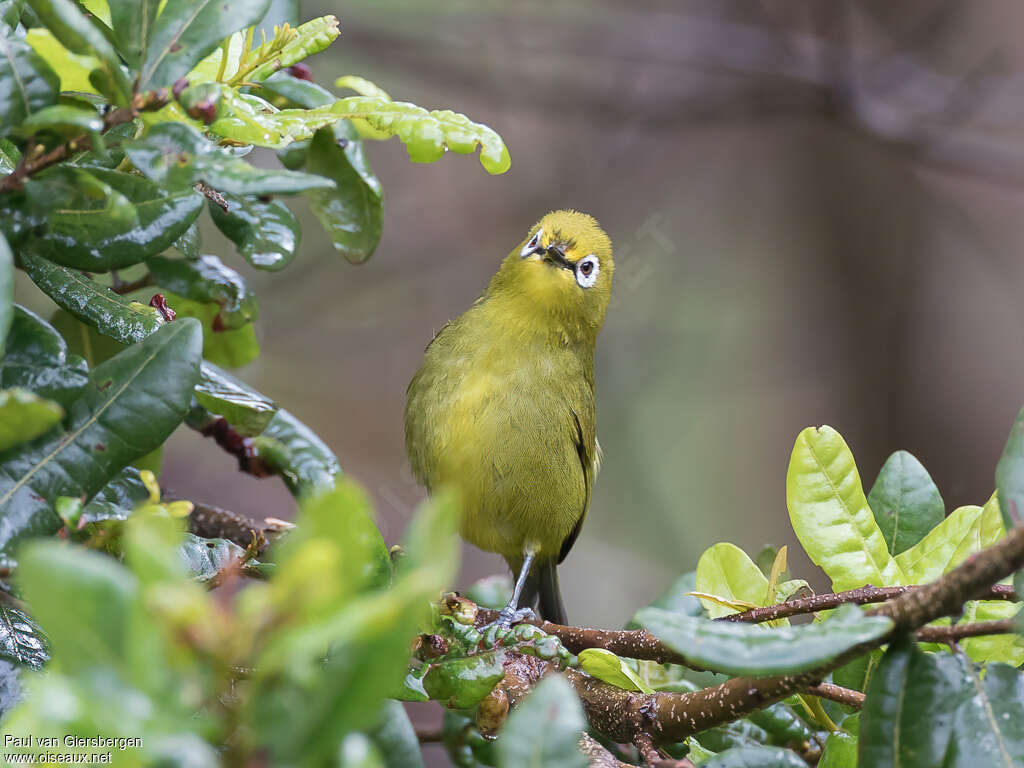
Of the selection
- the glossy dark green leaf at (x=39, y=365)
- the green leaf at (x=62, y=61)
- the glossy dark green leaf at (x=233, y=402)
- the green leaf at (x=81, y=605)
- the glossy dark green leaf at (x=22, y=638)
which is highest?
the green leaf at (x=62, y=61)

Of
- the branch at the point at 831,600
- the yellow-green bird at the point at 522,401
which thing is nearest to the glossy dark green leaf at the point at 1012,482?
the branch at the point at 831,600

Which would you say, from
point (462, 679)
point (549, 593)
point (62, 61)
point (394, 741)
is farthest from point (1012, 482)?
point (549, 593)

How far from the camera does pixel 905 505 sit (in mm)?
1732

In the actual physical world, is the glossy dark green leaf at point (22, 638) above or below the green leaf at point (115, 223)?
below

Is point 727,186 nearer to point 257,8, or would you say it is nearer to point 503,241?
point 503,241

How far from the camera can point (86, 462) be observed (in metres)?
1.17

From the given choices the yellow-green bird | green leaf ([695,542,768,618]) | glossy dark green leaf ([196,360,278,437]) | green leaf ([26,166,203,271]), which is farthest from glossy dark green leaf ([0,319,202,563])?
the yellow-green bird

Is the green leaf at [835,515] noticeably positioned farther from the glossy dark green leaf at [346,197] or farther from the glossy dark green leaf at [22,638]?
the glossy dark green leaf at [22,638]

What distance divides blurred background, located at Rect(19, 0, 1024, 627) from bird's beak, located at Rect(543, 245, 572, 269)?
2.67m

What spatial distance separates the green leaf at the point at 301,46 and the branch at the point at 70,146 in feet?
1.07

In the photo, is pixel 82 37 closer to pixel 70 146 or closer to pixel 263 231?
pixel 70 146

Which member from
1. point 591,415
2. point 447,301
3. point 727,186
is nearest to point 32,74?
point 591,415

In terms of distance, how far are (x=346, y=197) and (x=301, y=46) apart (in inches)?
9.4

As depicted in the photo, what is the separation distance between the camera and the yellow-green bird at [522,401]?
10.6ft
